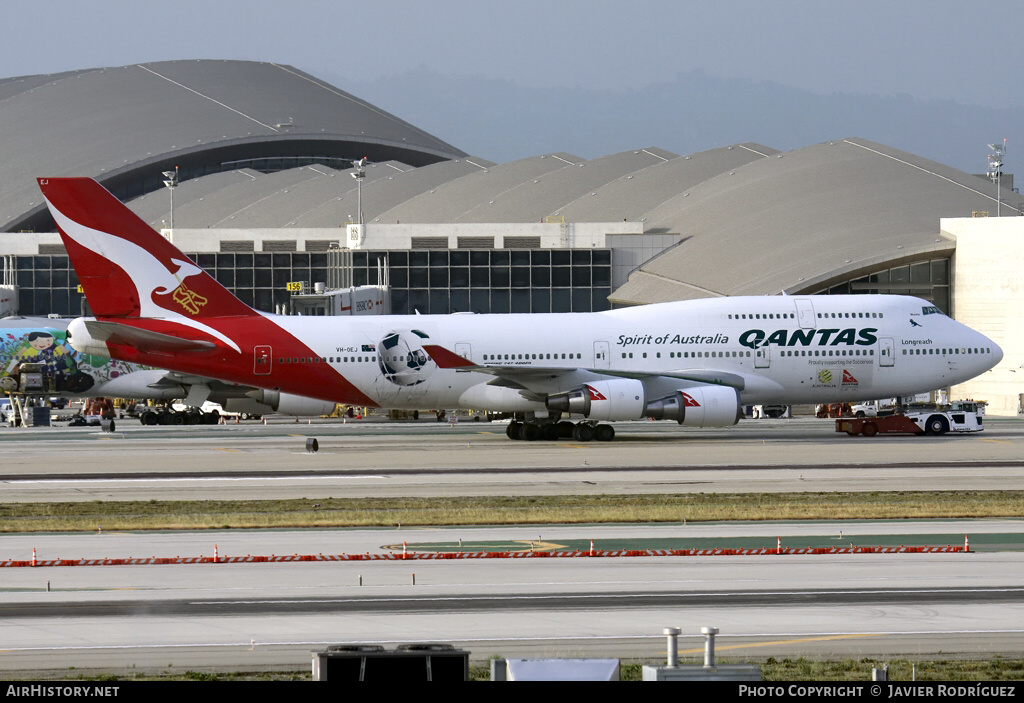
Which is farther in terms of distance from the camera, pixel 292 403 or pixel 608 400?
pixel 292 403

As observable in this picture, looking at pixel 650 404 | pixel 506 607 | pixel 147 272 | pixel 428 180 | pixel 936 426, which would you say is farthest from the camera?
pixel 428 180

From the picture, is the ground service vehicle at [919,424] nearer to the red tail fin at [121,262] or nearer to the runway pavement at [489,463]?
the runway pavement at [489,463]

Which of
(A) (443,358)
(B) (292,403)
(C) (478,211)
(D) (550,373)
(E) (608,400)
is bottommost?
(B) (292,403)

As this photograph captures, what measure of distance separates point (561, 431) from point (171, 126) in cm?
11676

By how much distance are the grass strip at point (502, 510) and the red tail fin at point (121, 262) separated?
20634 millimetres

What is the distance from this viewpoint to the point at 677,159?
417 feet

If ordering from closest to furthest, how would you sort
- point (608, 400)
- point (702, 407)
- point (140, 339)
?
1. point (702, 407)
2. point (608, 400)
3. point (140, 339)

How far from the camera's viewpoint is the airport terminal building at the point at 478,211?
8944cm

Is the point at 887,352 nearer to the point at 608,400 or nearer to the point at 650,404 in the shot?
the point at 650,404

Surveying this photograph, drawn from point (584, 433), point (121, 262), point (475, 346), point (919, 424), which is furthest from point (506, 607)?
point (919, 424)

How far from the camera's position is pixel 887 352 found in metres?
53.9

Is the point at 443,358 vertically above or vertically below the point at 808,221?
below

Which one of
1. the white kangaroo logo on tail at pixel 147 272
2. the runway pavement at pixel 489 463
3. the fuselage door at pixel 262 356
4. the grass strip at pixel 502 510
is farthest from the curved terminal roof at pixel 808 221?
the grass strip at pixel 502 510

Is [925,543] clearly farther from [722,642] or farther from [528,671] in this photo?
[528,671]
